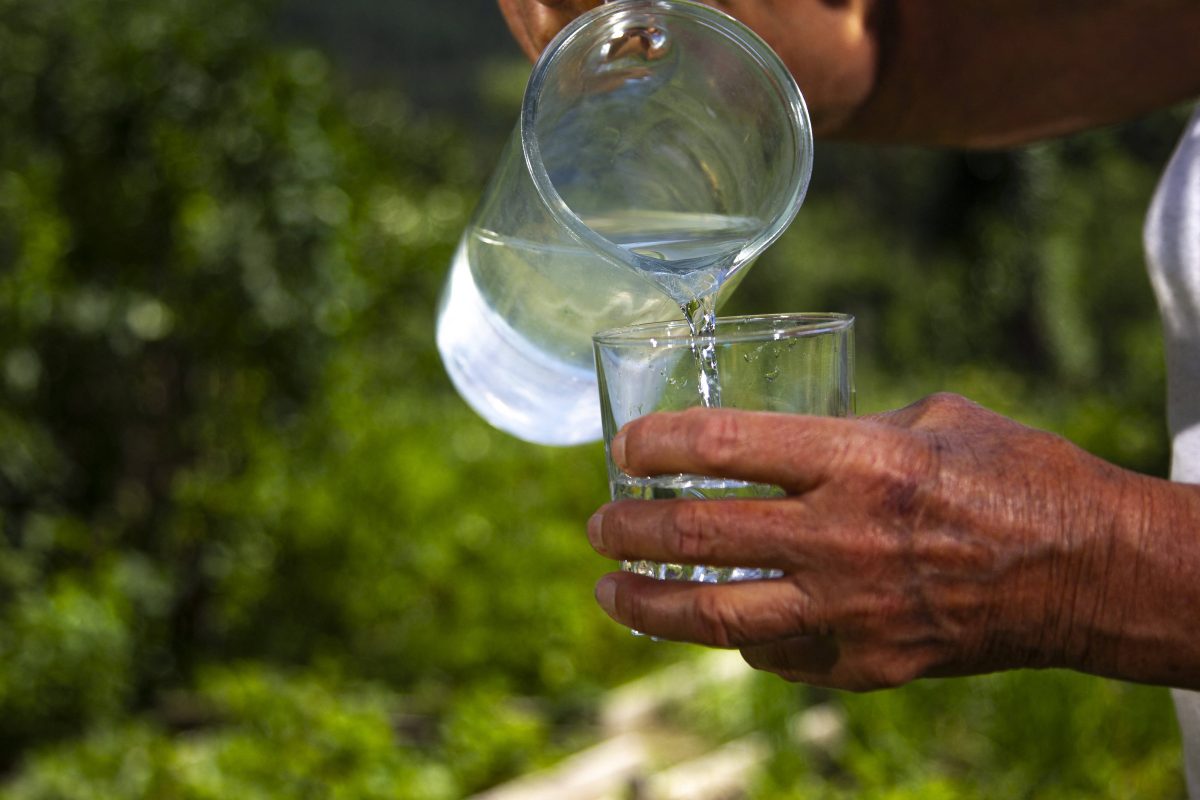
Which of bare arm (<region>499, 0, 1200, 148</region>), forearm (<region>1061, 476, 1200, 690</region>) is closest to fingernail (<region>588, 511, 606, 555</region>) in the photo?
forearm (<region>1061, 476, 1200, 690</region>)

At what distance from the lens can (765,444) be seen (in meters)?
0.84

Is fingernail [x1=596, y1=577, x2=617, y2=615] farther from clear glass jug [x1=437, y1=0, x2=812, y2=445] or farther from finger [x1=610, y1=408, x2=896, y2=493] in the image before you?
clear glass jug [x1=437, y1=0, x2=812, y2=445]

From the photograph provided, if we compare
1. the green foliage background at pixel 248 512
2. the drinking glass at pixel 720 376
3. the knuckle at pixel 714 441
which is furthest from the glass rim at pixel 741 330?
the green foliage background at pixel 248 512

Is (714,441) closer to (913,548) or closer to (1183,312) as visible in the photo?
(913,548)

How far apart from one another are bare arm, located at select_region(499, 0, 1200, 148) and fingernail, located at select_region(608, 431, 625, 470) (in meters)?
0.62

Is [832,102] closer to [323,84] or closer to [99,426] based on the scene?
[323,84]

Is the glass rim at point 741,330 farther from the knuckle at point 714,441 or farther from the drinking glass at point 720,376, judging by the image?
the knuckle at point 714,441

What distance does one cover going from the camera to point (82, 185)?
3.45 metres

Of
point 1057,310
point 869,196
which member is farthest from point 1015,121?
point 869,196

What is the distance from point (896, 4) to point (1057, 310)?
25.3 feet

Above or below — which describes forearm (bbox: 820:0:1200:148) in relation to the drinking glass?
above

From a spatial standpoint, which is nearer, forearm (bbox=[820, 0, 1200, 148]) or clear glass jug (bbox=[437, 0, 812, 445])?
clear glass jug (bbox=[437, 0, 812, 445])

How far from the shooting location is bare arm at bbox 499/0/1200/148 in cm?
149

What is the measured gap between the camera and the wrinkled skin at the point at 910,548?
33.6 inches
